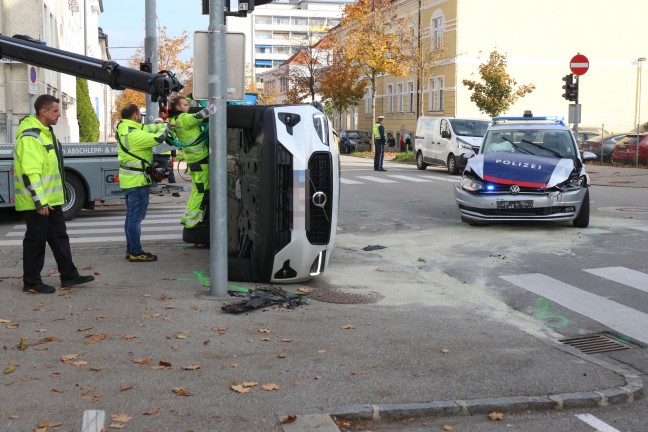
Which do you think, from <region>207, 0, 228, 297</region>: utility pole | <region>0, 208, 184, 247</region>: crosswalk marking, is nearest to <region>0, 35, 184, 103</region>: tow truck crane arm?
<region>207, 0, 228, 297</region>: utility pole

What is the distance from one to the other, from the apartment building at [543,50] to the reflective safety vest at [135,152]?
39630 millimetres

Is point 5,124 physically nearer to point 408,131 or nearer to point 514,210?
point 514,210

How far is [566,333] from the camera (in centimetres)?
687

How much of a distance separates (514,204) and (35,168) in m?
7.31

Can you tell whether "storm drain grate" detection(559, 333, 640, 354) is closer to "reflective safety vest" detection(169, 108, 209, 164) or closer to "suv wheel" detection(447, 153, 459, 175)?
"reflective safety vest" detection(169, 108, 209, 164)

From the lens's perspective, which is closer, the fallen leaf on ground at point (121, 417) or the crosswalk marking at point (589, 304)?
the fallen leaf on ground at point (121, 417)

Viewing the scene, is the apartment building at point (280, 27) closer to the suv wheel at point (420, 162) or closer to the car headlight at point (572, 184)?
the suv wheel at point (420, 162)

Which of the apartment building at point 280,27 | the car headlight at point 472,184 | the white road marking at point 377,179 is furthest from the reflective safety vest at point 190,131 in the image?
the apartment building at point 280,27

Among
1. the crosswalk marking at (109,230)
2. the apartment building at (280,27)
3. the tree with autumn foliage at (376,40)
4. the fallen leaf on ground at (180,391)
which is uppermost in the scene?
the apartment building at (280,27)

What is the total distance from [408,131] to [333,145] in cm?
4666

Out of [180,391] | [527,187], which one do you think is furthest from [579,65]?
[180,391]

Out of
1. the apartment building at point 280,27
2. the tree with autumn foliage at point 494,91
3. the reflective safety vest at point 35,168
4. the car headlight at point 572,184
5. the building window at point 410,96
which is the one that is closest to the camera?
the reflective safety vest at point 35,168

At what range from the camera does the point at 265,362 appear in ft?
18.5

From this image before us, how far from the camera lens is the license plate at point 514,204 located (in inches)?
483
